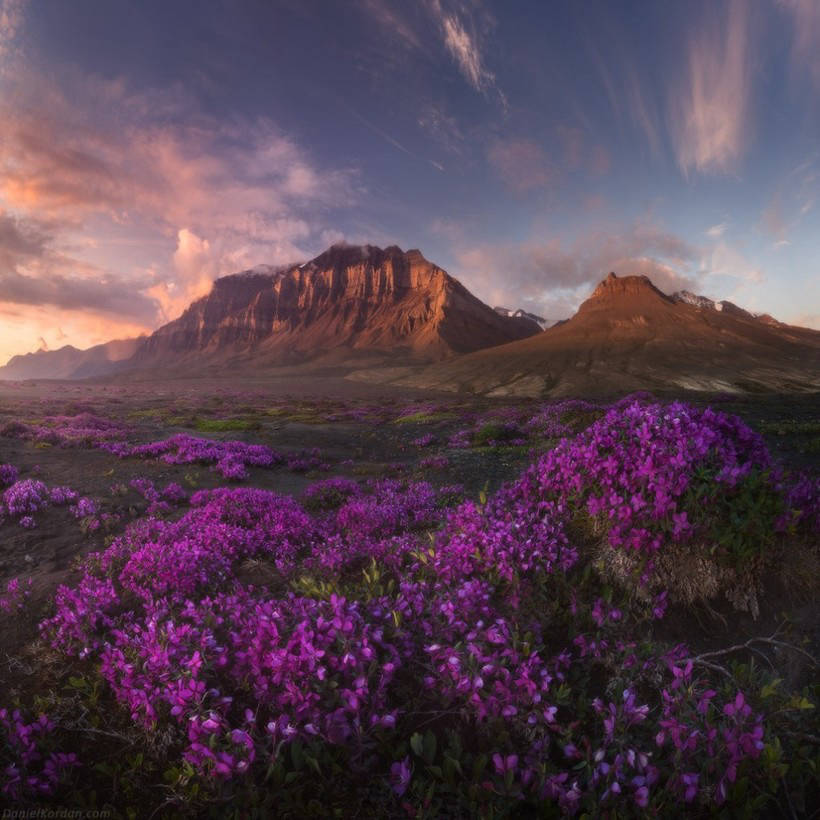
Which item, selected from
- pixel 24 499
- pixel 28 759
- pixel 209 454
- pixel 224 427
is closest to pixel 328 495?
pixel 24 499

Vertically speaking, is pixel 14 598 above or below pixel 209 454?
below

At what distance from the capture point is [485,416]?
3244 centimetres

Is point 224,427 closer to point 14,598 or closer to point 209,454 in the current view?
point 209,454

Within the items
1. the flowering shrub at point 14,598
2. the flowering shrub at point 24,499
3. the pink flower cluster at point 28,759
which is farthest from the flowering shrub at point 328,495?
the pink flower cluster at point 28,759

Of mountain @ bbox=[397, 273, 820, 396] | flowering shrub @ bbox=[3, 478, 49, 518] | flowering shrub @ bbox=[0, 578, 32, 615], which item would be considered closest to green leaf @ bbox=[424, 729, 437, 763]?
flowering shrub @ bbox=[0, 578, 32, 615]

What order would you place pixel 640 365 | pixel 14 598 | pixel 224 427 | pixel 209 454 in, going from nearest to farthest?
pixel 14 598, pixel 209 454, pixel 224 427, pixel 640 365

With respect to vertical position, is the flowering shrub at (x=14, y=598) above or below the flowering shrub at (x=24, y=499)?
below

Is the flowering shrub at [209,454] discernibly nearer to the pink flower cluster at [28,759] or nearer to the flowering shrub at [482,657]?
the flowering shrub at [482,657]

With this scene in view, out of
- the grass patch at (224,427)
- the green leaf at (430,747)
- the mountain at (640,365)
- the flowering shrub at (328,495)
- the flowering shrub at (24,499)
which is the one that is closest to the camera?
the green leaf at (430,747)

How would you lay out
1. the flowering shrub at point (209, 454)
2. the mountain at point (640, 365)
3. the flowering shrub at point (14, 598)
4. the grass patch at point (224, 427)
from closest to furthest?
the flowering shrub at point (14, 598), the flowering shrub at point (209, 454), the grass patch at point (224, 427), the mountain at point (640, 365)

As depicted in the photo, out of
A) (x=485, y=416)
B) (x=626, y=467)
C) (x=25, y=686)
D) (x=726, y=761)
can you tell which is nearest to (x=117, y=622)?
(x=25, y=686)

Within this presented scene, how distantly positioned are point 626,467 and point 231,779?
16.7 feet

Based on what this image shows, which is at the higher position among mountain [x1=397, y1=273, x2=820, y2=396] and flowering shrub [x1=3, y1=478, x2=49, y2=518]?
mountain [x1=397, y1=273, x2=820, y2=396]

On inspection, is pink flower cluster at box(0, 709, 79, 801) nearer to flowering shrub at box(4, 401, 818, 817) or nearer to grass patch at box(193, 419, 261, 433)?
flowering shrub at box(4, 401, 818, 817)
